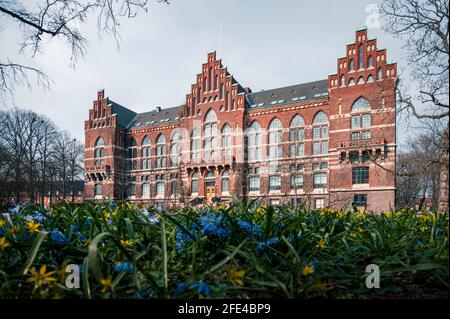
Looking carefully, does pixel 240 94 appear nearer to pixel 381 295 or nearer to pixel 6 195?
pixel 6 195

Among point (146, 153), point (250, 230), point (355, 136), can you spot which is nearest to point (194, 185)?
point (146, 153)

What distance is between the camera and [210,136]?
34.9 meters

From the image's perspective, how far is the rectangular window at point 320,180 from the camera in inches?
1141

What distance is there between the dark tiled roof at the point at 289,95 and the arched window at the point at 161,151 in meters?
13.3

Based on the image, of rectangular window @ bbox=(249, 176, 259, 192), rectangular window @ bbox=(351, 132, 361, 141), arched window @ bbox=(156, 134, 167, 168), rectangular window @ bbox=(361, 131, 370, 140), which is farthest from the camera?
arched window @ bbox=(156, 134, 167, 168)

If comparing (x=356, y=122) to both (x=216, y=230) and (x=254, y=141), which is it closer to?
(x=254, y=141)

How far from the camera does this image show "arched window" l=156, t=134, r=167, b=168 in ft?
126

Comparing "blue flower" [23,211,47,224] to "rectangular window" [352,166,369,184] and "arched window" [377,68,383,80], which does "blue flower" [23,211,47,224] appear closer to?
"rectangular window" [352,166,369,184]

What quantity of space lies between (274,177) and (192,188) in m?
10.7

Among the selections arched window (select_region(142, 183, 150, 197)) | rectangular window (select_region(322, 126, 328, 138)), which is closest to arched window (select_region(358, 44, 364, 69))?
rectangular window (select_region(322, 126, 328, 138))

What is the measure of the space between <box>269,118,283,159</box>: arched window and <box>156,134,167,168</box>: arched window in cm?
1502

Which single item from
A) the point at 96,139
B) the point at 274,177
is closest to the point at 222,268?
the point at 274,177

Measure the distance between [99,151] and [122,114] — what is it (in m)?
6.91

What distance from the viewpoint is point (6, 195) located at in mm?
10672
